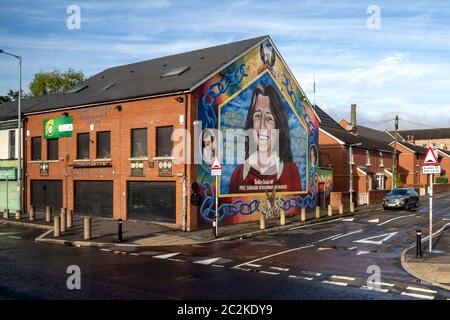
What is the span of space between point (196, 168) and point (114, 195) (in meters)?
5.98

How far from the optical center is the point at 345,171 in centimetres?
4381

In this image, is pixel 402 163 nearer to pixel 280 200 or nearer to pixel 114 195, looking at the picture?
pixel 280 200

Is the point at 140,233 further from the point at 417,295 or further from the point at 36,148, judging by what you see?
the point at 36,148

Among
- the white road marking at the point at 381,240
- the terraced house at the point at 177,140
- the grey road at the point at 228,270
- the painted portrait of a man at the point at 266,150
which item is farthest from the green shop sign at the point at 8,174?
the white road marking at the point at 381,240

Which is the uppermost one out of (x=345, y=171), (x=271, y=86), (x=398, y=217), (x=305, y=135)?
(x=271, y=86)

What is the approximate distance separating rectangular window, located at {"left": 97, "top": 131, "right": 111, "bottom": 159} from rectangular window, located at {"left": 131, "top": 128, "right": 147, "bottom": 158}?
2025mm

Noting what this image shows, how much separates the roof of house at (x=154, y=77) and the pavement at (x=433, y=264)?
12707 millimetres

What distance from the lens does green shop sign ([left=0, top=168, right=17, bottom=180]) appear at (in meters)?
31.5

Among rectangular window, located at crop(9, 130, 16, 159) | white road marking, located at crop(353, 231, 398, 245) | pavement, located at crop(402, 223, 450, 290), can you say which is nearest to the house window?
white road marking, located at crop(353, 231, 398, 245)

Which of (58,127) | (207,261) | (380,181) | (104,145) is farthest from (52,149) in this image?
(380,181)

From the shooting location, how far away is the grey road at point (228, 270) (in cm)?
998

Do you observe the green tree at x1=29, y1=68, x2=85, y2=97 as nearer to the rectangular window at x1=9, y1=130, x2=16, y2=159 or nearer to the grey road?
the rectangular window at x1=9, y1=130, x2=16, y2=159
